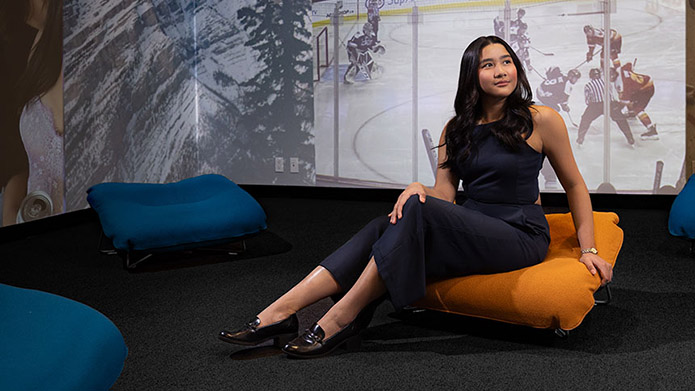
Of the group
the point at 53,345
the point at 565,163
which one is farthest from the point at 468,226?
the point at 53,345

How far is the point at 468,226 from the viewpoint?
79.2 inches

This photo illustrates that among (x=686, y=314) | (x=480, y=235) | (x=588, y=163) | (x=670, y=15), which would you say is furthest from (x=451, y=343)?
(x=670, y=15)

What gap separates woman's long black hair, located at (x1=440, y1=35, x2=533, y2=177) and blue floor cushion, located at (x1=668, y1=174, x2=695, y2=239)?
1407 millimetres

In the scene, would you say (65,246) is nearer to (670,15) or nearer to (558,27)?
(558,27)

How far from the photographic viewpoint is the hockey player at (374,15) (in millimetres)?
5742

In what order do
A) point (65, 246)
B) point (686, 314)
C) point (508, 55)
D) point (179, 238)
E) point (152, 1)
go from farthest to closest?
point (152, 1) < point (65, 246) < point (179, 238) < point (686, 314) < point (508, 55)

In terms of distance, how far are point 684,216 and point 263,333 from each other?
2.17 metres

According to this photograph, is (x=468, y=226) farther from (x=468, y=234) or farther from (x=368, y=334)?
(x=368, y=334)

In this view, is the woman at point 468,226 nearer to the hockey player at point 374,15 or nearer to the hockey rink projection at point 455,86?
the hockey rink projection at point 455,86

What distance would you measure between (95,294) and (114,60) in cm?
290

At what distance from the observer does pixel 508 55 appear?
2.15m

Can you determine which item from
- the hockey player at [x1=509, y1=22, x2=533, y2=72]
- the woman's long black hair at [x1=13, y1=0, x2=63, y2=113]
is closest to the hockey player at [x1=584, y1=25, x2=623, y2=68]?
the hockey player at [x1=509, y1=22, x2=533, y2=72]

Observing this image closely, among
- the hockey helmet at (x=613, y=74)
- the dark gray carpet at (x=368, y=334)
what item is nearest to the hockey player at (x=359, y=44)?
the hockey helmet at (x=613, y=74)

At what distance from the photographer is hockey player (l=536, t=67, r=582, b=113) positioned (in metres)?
5.27
